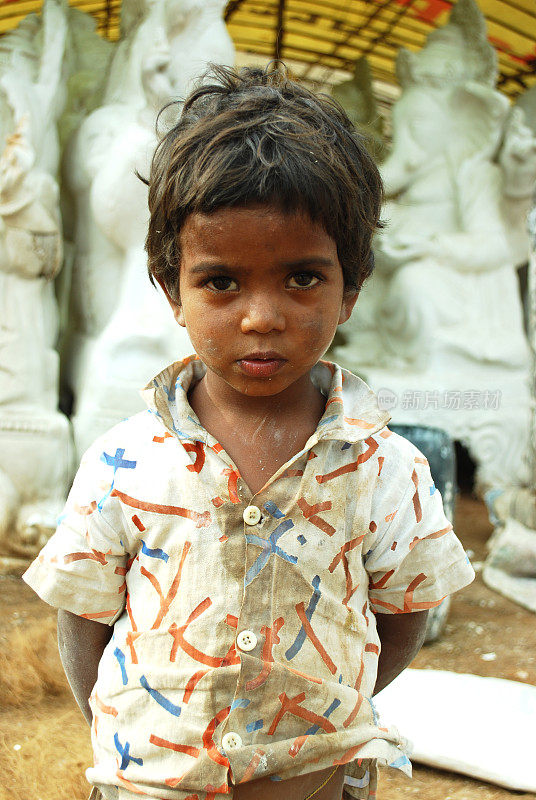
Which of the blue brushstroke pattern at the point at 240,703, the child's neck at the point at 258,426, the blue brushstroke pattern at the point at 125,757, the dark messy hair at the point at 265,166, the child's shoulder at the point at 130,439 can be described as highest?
the dark messy hair at the point at 265,166

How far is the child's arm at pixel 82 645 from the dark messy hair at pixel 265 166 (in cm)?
47

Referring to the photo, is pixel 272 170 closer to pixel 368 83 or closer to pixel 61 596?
pixel 61 596

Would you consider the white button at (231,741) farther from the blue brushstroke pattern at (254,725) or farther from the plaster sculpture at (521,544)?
the plaster sculpture at (521,544)

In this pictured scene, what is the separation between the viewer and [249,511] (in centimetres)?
98

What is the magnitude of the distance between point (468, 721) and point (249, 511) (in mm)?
1549

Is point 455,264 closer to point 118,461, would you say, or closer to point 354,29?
point 354,29

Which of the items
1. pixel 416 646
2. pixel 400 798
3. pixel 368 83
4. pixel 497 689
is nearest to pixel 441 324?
pixel 368 83

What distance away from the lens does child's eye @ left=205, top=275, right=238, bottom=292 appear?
0.94 m

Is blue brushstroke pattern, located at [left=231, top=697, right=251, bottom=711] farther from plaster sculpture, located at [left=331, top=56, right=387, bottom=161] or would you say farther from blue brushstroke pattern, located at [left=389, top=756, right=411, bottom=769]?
plaster sculpture, located at [left=331, top=56, right=387, bottom=161]

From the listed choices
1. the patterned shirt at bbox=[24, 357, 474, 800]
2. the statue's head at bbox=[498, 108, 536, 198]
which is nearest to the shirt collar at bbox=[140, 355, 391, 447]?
the patterned shirt at bbox=[24, 357, 474, 800]

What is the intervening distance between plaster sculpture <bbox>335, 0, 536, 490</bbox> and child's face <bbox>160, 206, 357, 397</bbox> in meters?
3.85

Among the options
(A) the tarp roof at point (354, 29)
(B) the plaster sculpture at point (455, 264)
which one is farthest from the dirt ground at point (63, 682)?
(A) the tarp roof at point (354, 29)

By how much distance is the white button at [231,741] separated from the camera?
0.96 meters

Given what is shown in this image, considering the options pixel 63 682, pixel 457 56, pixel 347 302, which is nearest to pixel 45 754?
pixel 63 682
